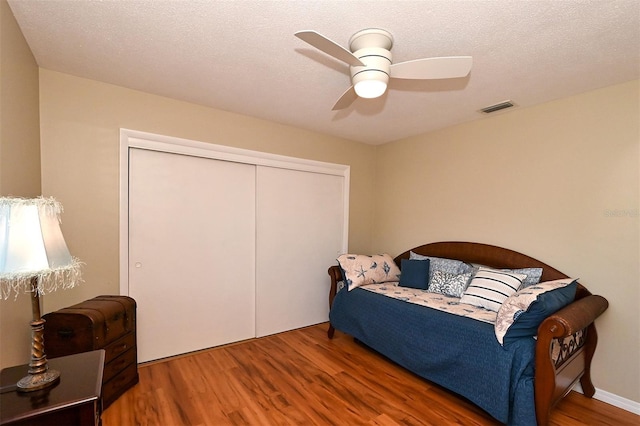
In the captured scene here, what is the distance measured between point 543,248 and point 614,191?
2.13 ft

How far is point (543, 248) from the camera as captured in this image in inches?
101

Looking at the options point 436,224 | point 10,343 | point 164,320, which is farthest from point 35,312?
point 436,224

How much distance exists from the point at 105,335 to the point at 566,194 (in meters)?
3.68

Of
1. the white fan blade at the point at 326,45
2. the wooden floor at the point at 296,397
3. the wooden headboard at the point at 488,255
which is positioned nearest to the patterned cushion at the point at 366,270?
the wooden headboard at the point at 488,255

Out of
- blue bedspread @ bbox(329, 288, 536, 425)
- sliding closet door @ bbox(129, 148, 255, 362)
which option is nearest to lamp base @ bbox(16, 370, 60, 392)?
sliding closet door @ bbox(129, 148, 255, 362)

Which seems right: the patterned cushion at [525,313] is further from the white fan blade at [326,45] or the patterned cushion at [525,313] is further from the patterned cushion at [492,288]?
the white fan blade at [326,45]

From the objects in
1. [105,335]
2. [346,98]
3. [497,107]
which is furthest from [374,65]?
[105,335]

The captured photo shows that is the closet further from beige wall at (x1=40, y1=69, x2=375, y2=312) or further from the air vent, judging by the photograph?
the air vent

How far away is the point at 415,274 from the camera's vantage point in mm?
3096

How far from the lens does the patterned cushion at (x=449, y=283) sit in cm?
276

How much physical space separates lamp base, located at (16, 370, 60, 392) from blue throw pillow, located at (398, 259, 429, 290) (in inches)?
110

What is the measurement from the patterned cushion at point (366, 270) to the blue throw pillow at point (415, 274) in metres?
0.23

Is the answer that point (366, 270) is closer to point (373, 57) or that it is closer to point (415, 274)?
point (415, 274)

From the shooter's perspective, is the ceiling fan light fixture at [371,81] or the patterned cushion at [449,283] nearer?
the ceiling fan light fixture at [371,81]
